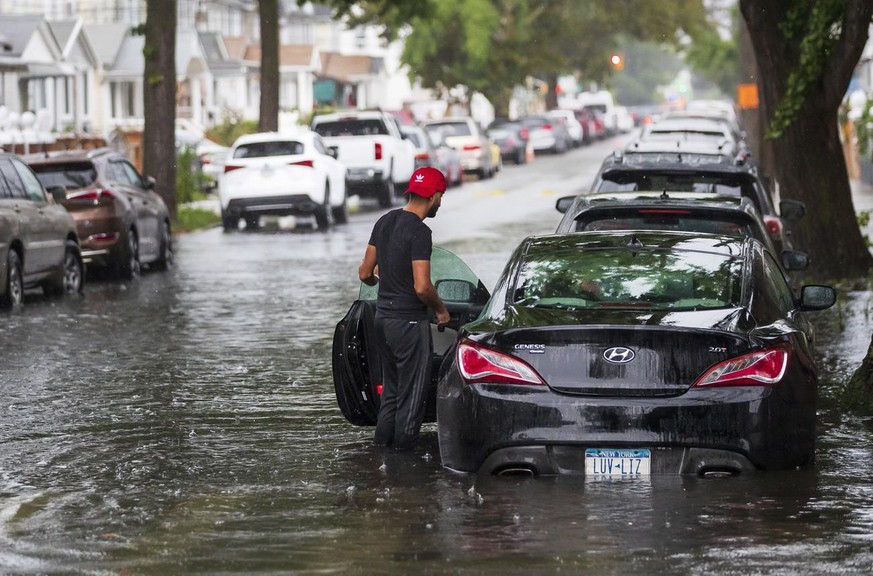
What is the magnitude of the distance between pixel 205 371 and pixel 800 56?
26.1 ft

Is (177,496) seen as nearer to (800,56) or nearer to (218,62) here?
(800,56)

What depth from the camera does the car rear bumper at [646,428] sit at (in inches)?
325

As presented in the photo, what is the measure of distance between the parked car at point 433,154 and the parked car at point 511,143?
12.8 metres

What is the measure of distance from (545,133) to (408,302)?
57434mm

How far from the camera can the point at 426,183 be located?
9703 millimetres

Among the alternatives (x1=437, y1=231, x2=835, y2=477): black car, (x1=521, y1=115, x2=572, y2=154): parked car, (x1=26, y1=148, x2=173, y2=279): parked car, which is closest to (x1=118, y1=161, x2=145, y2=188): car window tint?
(x1=26, y1=148, x2=173, y2=279): parked car

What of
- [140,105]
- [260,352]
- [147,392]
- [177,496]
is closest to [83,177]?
[260,352]

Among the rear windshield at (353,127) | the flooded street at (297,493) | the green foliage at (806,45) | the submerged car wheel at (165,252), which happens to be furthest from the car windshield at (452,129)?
the flooded street at (297,493)

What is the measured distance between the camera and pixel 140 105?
77312 millimetres

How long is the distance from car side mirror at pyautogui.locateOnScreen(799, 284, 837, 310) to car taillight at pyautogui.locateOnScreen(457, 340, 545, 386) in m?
2.21

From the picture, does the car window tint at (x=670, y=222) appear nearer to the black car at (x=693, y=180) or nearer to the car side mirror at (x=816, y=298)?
the car side mirror at (x=816, y=298)

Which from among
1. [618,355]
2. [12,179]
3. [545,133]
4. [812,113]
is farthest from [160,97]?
[545,133]

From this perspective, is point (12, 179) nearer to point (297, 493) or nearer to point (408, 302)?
point (408, 302)

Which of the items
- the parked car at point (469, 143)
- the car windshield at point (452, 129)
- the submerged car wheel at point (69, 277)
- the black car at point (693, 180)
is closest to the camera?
the black car at point (693, 180)
